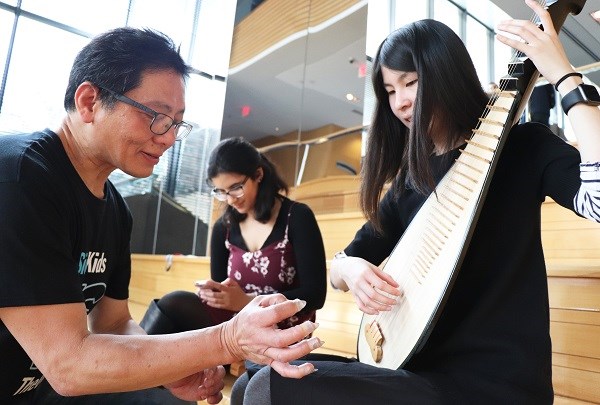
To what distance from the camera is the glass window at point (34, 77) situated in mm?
4148

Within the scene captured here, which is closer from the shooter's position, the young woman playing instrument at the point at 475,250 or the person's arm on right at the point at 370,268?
the young woman playing instrument at the point at 475,250

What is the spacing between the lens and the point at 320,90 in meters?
5.17

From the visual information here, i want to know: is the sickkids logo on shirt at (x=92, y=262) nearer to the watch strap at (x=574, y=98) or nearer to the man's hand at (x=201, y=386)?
the man's hand at (x=201, y=386)

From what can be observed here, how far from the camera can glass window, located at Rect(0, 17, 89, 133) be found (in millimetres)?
4148

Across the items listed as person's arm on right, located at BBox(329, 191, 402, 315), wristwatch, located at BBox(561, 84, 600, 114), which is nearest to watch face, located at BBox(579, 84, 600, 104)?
wristwatch, located at BBox(561, 84, 600, 114)

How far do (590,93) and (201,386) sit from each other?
0.91 m

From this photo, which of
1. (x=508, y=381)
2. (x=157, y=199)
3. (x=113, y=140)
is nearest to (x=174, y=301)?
(x=113, y=140)

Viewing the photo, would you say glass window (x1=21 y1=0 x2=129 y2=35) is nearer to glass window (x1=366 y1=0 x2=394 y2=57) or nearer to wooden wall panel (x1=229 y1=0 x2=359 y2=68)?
wooden wall panel (x1=229 y1=0 x2=359 y2=68)

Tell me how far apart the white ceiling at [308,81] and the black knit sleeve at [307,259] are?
3.20 metres

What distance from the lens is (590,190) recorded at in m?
0.78

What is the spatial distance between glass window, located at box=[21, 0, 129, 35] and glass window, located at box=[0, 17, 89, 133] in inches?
5.7

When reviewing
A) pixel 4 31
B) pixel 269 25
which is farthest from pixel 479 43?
pixel 4 31

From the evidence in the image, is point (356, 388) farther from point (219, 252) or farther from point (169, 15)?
point (169, 15)

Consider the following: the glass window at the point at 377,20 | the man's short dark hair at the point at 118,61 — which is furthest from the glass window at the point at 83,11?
the man's short dark hair at the point at 118,61
